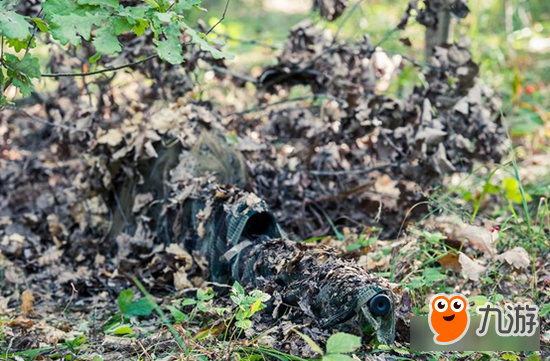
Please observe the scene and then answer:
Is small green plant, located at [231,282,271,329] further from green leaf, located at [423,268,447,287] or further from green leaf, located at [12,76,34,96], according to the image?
green leaf, located at [12,76,34,96]

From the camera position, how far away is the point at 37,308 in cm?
331

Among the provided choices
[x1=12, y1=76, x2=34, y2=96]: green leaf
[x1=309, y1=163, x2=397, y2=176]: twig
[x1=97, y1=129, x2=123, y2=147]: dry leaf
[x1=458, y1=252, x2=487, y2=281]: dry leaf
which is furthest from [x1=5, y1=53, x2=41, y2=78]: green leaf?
[x1=309, y1=163, x2=397, y2=176]: twig

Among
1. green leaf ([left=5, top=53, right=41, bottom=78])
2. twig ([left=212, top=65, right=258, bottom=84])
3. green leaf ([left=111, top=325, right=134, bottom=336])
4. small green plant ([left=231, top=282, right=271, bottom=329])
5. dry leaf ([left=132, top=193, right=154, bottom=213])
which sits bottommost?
green leaf ([left=111, top=325, right=134, bottom=336])

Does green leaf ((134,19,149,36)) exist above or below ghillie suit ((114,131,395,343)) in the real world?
above

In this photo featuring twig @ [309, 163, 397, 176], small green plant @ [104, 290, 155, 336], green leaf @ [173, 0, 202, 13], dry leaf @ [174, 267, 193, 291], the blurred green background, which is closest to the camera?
green leaf @ [173, 0, 202, 13]

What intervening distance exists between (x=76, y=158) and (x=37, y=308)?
70.7 inches

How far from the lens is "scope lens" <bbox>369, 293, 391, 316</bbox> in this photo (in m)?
2.26

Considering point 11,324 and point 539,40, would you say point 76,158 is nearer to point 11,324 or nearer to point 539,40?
point 11,324

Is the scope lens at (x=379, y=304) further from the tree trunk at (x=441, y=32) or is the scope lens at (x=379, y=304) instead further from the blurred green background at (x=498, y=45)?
the blurred green background at (x=498, y=45)

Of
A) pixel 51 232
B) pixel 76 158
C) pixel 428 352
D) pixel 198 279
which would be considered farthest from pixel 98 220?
pixel 428 352

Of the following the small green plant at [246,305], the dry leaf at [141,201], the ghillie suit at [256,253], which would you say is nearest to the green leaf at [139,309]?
the ghillie suit at [256,253]

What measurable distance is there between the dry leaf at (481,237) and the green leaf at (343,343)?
127cm

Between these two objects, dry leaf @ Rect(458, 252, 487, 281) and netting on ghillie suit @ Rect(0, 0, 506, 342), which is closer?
dry leaf @ Rect(458, 252, 487, 281)

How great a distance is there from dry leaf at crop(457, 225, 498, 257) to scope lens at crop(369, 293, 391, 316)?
981 mm
